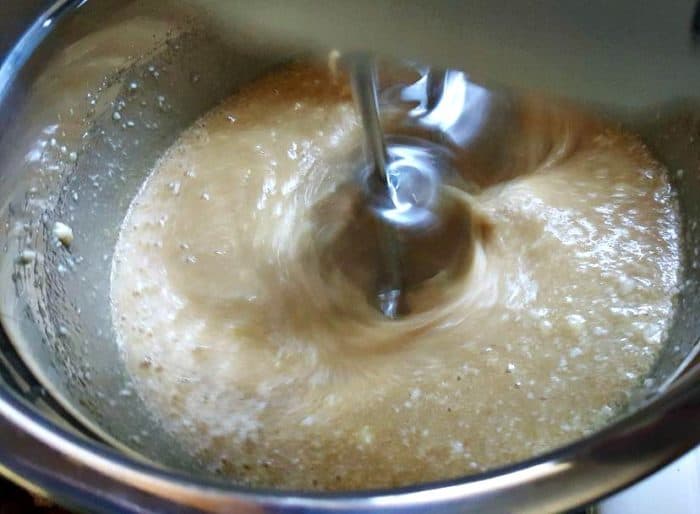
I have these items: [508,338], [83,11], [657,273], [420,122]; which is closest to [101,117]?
[83,11]

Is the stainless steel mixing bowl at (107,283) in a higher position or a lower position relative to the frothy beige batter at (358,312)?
higher

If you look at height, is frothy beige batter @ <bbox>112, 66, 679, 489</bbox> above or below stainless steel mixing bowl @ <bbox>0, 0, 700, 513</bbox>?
below

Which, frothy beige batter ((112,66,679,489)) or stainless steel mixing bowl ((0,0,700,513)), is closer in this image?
stainless steel mixing bowl ((0,0,700,513))

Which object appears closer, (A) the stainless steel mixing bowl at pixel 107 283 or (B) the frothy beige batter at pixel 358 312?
(A) the stainless steel mixing bowl at pixel 107 283
